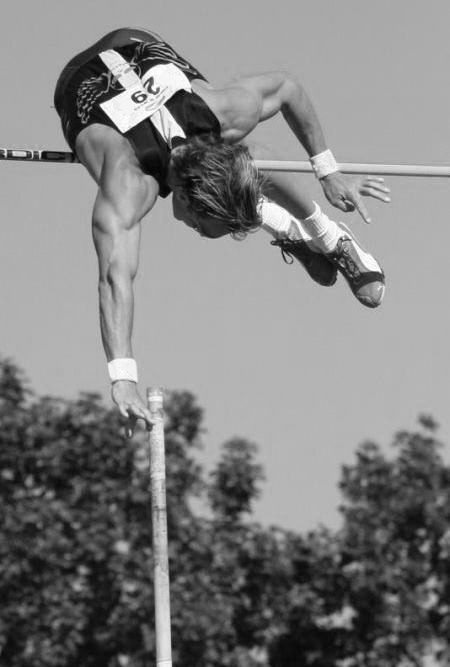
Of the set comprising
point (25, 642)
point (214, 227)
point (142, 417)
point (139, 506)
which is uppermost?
point (139, 506)

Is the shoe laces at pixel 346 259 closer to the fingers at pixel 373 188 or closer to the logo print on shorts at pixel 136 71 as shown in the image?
the fingers at pixel 373 188

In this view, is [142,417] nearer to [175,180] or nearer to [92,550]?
[175,180]

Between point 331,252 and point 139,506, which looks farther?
point 139,506

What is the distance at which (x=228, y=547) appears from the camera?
4484 cm

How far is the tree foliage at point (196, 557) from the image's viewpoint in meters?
→ 43.3

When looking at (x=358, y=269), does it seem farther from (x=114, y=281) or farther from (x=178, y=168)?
(x=114, y=281)

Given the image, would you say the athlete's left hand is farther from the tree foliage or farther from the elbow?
the tree foliage

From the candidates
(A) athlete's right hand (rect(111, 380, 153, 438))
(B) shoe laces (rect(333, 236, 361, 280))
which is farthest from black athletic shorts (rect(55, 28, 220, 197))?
(B) shoe laces (rect(333, 236, 361, 280))

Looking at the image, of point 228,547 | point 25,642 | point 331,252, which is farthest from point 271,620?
point 331,252

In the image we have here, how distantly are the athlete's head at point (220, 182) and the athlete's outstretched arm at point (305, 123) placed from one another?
1029mm

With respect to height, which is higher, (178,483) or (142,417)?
(178,483)

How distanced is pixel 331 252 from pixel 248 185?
2.13 metres

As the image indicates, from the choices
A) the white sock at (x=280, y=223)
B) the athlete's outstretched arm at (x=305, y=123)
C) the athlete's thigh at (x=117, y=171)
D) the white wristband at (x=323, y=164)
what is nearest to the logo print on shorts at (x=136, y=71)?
the athlete's thigh at (x=117, y=171)

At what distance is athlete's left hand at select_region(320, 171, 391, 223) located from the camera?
14.0m
